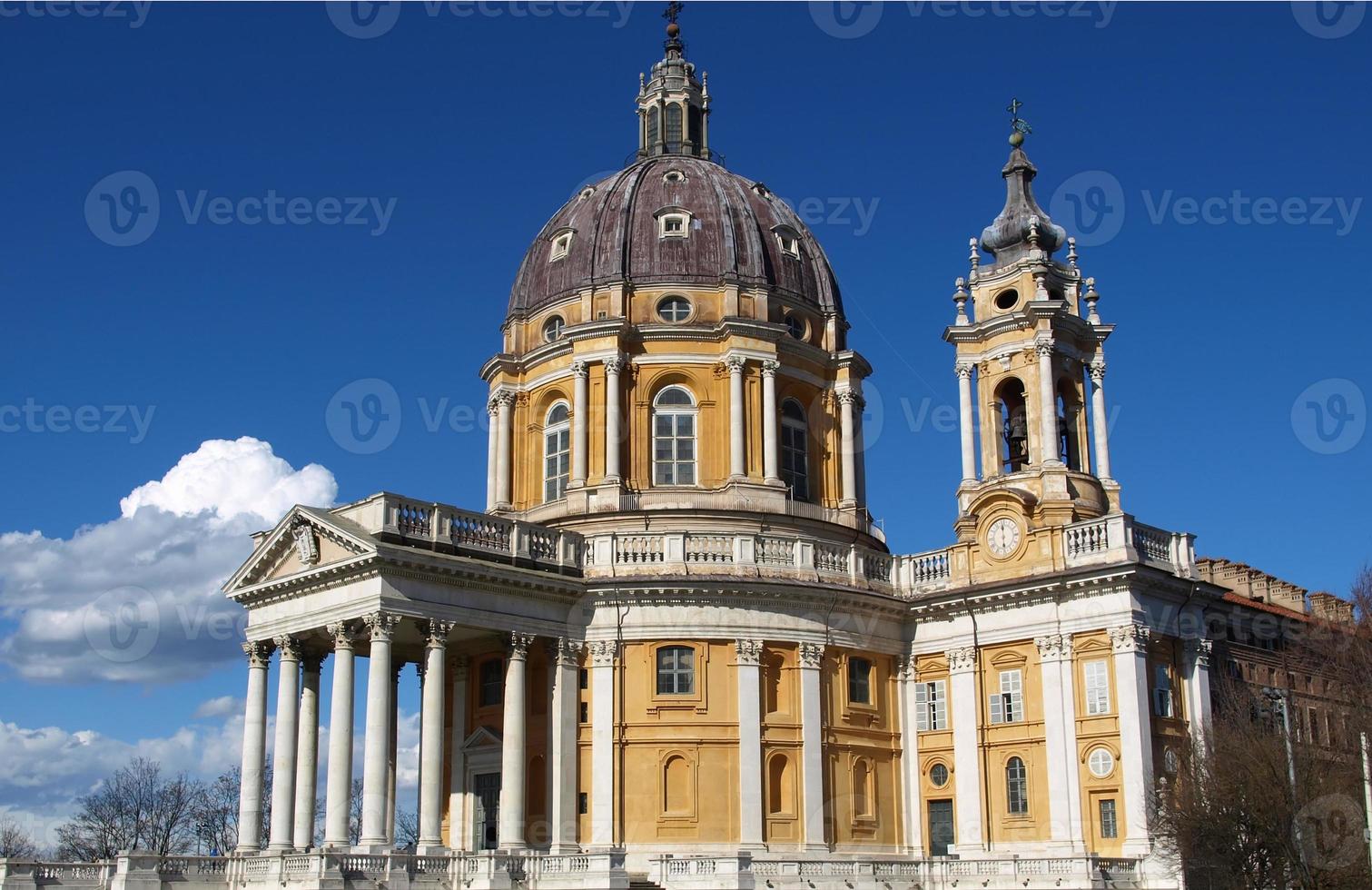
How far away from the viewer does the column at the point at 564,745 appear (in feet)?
131

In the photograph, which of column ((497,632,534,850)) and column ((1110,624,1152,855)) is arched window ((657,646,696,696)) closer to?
column ((497,632,534,850))

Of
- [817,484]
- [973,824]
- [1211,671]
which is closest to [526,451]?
[817,484]

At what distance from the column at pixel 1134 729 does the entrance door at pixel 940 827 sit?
6.00 m

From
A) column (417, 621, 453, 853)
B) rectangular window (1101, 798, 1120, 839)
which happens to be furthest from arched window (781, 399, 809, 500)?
column (417, 621, 453, 853)

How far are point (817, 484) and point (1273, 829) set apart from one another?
21089 mm

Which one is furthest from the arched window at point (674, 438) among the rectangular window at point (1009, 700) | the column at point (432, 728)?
the column at point (432, 728)

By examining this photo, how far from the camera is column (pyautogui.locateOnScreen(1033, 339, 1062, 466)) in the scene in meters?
43.8

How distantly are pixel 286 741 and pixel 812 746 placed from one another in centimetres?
1415

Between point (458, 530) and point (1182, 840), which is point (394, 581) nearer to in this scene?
point (458, 530)

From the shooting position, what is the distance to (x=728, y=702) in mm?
41625

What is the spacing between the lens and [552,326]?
171 ft

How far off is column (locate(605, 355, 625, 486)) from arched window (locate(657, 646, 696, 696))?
739cm

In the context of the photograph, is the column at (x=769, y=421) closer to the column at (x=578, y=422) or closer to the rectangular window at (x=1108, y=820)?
the column at (x=578, y=422)

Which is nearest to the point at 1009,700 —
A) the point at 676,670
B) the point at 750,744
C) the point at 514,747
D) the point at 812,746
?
the point at 812,746
